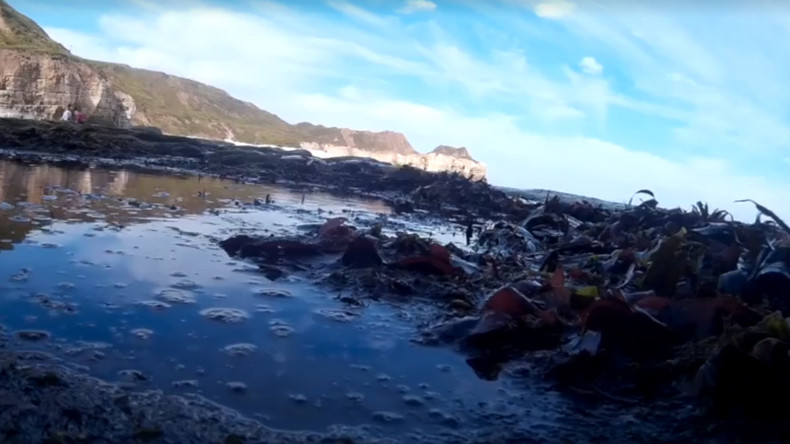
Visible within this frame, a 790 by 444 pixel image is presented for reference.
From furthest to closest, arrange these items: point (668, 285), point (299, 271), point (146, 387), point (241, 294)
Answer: point (299, 271) → point (668, 285) → point (241, 294) → point (146, 387)

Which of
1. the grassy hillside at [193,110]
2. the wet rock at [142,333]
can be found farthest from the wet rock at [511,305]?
the grassy hillside at [193,110]

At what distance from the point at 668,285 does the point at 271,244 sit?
1.99 metres

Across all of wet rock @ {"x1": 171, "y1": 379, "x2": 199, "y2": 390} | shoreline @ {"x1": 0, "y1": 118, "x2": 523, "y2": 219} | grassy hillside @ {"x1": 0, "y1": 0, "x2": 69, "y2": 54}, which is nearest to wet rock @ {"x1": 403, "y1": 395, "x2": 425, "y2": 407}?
wet rock @ {"x1": 171, "y1": 379, "x2": 199, "y2": 390}

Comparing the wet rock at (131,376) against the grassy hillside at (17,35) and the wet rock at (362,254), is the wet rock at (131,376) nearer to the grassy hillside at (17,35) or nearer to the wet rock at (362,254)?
the wet rock at (362,254)

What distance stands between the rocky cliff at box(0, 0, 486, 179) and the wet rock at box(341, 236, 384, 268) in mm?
10159

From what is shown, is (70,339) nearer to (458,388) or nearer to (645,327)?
(458,388)

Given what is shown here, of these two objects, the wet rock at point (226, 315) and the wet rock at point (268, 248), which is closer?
the wet rock at point (226, 315)

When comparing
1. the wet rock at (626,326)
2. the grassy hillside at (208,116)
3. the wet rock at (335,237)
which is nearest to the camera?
the wet rock at (626,326)

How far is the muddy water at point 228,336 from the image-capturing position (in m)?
1.51

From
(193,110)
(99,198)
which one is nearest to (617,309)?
(99,198)

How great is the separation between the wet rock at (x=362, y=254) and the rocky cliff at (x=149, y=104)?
400 inches

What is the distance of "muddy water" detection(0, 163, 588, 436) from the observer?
1.51m

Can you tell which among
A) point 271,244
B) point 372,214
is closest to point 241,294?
point 271,244

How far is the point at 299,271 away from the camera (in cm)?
307
